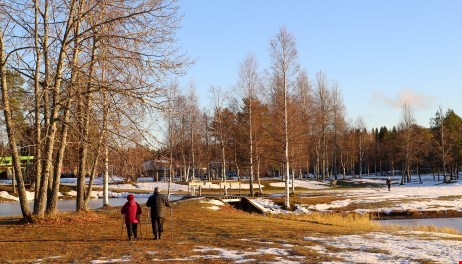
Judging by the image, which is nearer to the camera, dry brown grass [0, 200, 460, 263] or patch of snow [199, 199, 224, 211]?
dry brown grass [0, 200, 460, 263]

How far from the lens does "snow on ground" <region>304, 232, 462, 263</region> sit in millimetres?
12312

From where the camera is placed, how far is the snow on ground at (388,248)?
40.4 ft

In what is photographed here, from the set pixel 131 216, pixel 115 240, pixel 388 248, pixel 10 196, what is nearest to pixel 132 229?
pixel 131 216

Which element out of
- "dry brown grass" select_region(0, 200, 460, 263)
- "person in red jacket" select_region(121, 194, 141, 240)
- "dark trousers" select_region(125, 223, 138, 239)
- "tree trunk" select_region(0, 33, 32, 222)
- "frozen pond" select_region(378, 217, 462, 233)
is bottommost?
"frozen pond" select_region(378, 217, 462, 233)

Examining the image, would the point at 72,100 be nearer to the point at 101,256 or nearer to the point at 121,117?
the point at 121,117

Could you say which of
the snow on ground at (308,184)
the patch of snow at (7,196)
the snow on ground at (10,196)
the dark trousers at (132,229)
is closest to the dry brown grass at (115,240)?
the dark trousers at (132,229)

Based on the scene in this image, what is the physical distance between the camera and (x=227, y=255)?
1234 centimetres

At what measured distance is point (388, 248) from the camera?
14.0 m

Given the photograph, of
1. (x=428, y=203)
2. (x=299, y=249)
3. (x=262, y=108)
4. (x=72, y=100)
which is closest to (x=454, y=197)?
(x=428, y=203)

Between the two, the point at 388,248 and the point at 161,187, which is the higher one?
the point at 161,187

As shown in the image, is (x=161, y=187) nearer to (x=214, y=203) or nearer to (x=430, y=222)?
(x=214, y=203)

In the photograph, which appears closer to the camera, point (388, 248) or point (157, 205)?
point (388, 248)

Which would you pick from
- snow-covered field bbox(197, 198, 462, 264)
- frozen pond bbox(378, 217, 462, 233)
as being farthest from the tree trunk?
frozen pond bbox(378, 217, 462, 233)

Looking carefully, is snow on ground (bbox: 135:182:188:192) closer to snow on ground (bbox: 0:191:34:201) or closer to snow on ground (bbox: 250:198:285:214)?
snow on ground (bbox: 0:191:34:201)
